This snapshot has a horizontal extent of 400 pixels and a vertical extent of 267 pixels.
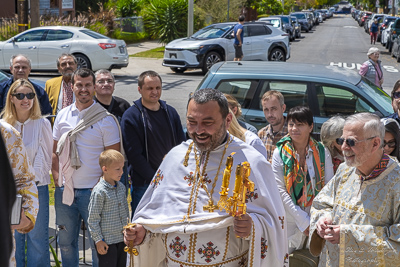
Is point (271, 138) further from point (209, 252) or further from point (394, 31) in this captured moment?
point (394, 31)

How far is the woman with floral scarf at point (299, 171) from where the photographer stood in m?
4.82

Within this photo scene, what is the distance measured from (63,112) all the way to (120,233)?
132cm

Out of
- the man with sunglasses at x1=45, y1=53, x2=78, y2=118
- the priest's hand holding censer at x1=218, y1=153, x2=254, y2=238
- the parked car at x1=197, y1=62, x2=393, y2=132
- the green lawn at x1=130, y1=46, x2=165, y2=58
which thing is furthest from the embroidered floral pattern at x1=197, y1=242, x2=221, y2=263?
the green lawn at x1=130, y1=46, x2=165, y2=58

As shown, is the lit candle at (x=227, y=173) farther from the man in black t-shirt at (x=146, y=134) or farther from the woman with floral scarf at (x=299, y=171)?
the man in black t-shirt at (x=146, y=134)

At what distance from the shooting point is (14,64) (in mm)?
6531

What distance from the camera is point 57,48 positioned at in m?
18.7

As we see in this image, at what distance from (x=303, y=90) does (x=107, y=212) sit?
3856 mm

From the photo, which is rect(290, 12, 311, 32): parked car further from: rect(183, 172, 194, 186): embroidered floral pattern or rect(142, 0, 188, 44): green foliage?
rect(183, 172, 194, 186): embroidered floral pattern

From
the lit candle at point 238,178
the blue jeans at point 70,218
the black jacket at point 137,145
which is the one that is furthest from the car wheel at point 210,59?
the lit candle at point 238,178

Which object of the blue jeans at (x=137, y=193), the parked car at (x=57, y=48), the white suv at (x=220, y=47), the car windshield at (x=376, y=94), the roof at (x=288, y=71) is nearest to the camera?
the blue jeans at (x=137, y=193)

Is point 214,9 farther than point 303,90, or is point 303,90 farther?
point 214,9

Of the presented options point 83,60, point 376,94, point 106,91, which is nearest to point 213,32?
point 83,60

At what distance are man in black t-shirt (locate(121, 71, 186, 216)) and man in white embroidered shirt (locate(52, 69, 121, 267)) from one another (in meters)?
0.16

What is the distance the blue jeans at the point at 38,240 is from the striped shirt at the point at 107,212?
0.57m
